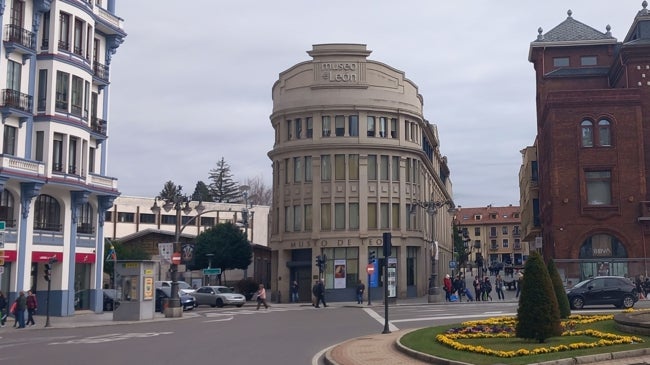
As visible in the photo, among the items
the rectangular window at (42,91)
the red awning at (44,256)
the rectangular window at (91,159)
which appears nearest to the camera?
the red awning at (44,256)

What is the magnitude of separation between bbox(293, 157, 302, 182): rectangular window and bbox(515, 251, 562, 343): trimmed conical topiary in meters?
41.0

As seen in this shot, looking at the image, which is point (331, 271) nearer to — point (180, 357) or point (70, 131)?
point (70, 131)

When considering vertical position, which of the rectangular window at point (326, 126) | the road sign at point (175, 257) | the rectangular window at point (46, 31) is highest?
the rectangular window at point (46, 31)

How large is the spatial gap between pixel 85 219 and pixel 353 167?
20.9 metres

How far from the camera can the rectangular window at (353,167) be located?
186 ft

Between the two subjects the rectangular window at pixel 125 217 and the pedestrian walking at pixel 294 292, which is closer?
the pedestrian walking at pixel 294 292

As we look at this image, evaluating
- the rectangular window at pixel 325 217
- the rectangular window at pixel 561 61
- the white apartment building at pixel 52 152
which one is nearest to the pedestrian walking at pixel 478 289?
the rectangular window at pixel 325 217

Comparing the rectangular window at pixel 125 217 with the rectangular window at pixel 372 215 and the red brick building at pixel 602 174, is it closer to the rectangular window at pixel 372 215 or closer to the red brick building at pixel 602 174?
the rectangular window at pixel 372 215

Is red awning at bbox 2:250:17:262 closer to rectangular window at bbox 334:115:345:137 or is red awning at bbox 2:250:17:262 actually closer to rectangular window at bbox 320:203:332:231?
rectangular window at bbox 320:203:332:231

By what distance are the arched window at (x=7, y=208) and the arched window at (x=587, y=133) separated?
1555 inches

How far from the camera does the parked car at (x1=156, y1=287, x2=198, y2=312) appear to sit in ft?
144

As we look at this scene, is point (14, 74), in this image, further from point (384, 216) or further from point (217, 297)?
point (384, 216)

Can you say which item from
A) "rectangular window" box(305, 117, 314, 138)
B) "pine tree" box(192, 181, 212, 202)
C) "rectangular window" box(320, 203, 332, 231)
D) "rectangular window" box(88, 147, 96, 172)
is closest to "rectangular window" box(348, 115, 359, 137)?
"rectangular window" box(305, 117, 314, 138)

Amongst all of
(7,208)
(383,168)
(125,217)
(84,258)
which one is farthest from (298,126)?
(125,217)
